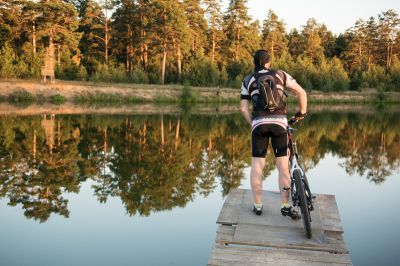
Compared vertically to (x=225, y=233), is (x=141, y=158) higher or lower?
lower

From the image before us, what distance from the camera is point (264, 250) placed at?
4.38 metres

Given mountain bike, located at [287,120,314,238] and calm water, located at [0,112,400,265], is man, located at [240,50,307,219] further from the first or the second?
calm water, located at [0,112,400,265]

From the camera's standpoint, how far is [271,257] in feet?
13.8

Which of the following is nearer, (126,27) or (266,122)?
(266,122)

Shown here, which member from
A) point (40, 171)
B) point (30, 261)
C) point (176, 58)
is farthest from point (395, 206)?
point (176, 58)

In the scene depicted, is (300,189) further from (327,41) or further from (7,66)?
(327,41)

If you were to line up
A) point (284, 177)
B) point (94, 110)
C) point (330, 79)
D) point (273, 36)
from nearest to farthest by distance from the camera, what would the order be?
point (284, 177) < point (94, 110) < point (330, 79) < point (273, 36)

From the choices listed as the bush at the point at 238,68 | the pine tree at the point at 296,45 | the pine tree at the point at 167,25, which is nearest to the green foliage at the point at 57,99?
the pine tree at the point at 167,25

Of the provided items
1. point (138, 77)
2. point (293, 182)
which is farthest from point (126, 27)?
point (293, 182)

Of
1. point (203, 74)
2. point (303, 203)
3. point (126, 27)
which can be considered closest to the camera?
point (303, 203)

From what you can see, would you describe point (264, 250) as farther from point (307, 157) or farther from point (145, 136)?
point (145, 136)

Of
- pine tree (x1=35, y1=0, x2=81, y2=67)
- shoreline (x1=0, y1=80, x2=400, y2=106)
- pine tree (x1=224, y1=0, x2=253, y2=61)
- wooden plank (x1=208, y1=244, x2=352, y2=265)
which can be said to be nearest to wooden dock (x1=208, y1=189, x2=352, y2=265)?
wooden plank (x1=208, y1=244, x2=352, y2=265)

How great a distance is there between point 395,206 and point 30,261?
6.88m

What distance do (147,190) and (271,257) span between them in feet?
16.3
